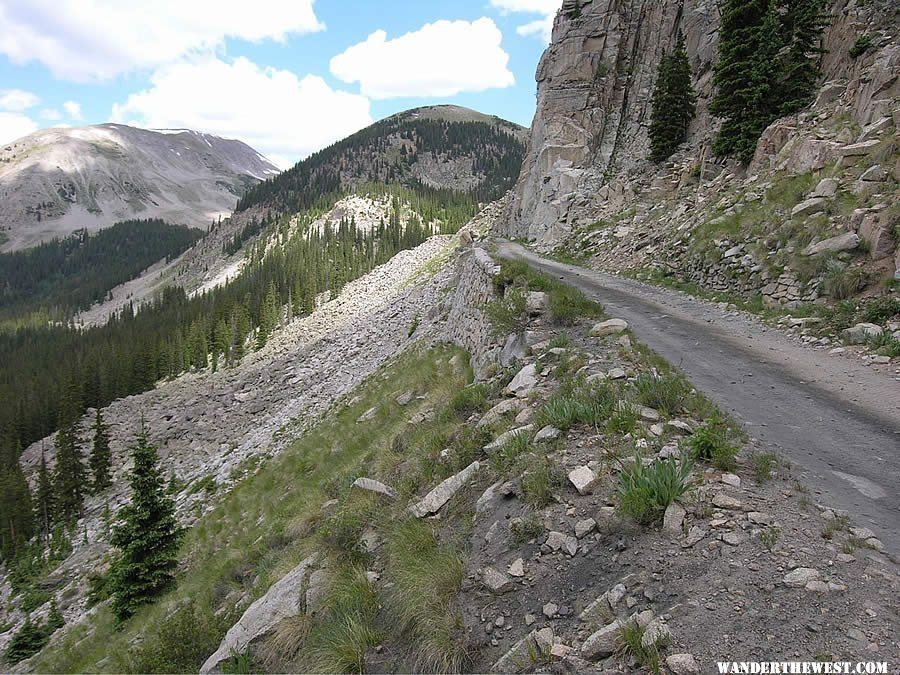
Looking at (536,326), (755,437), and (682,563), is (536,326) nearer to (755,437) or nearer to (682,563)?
(755,437)

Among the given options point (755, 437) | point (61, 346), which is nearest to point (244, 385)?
point (755, 437)

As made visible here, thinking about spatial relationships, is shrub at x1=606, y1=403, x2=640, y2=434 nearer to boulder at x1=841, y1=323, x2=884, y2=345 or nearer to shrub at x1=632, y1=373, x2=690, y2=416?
shrub at x1=632, y1=373, x2=690, y2=416

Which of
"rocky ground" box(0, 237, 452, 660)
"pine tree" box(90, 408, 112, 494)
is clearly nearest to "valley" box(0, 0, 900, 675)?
"rocky ground" box(0, 237, 452, 660)

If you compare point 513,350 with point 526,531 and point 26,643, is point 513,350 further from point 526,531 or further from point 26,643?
point 26,643

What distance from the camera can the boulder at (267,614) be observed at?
588cm

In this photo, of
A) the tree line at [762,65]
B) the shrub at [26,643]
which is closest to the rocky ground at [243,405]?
the shrub at [26,643]

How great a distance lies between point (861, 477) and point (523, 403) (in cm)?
434

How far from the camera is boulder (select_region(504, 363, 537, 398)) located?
8484 millimetres

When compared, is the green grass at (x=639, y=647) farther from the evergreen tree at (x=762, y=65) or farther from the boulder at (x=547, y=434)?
the evergreen tree at (x=762, y=65)

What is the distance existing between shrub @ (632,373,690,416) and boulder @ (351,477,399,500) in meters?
4.09

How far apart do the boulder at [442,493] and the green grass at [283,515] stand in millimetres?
910

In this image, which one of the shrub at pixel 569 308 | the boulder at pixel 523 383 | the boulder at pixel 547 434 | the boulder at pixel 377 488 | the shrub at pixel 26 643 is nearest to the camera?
the boulder at pixel 547 434

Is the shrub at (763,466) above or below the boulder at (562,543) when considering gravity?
above

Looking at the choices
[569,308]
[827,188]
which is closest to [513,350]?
[569,308]
